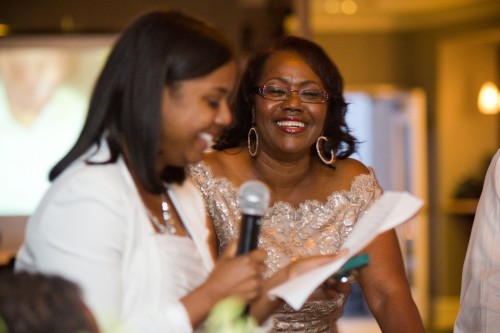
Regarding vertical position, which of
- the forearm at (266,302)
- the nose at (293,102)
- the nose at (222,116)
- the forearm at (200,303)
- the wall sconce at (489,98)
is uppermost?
the nose at (222,116)

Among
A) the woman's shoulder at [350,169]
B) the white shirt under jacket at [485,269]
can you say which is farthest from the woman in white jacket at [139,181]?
the woman's shoulder at [350,169]

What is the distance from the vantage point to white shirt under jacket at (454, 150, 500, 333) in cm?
260

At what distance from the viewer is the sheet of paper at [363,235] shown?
6.09 ft

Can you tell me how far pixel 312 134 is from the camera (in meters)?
3.01

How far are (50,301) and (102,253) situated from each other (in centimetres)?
28

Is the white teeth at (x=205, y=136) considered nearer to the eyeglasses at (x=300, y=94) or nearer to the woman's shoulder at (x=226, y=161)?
the eyeglasses at (x=300, y=94)

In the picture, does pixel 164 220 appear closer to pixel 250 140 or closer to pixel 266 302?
pixel 266 302

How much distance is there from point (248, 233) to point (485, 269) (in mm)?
1115

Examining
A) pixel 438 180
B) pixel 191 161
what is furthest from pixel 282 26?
pixel 191 161

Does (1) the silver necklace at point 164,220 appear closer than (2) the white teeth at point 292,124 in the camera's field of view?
Yes

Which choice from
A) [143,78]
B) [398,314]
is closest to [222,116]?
[143,78]

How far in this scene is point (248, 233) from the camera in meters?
1.80

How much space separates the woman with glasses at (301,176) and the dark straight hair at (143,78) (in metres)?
1.16

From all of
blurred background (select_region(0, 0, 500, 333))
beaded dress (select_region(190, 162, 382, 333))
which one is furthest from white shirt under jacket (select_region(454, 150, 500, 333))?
blurred background (select_region(0, 0, 500, 333))
